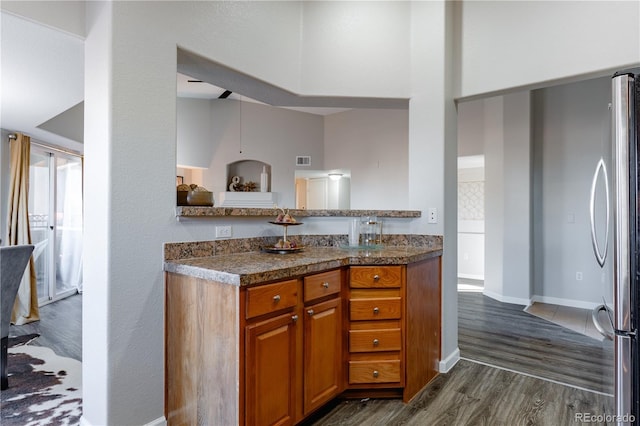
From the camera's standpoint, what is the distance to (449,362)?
107 inches

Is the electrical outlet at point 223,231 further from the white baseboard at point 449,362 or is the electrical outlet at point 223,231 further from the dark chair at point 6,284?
the white baseboard at point 449,362

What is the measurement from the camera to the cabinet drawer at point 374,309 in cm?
216

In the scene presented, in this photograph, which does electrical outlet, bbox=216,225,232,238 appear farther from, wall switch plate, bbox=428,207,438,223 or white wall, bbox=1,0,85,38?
wall switch plate, bbox=428,207,438,223

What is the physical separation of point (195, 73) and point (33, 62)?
1012mm

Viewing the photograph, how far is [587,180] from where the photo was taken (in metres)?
4.35

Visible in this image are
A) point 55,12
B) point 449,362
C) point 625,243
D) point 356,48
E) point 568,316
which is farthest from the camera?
point 568,316

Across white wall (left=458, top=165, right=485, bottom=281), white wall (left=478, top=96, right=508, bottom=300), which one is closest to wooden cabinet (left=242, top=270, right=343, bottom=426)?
white wall (left=478, top=96, right=508, bottom=300)

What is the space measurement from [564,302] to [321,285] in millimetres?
4155

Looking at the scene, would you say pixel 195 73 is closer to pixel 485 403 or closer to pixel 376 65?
pixel 376 65

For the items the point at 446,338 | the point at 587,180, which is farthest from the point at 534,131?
the point at 446,338

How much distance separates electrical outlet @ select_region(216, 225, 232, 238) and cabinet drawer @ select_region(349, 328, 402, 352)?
99 cm

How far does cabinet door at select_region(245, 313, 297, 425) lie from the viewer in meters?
1.55

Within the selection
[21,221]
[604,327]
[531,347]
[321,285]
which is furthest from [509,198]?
[21,221]

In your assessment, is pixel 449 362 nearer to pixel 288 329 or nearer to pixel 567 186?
pixel 288 329
